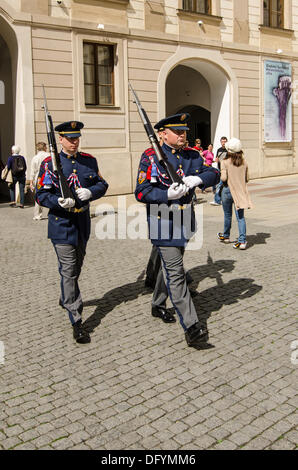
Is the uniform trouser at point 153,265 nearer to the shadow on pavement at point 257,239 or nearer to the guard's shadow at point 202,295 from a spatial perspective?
the guard's shadow at point 202,295

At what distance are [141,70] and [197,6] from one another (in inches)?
144

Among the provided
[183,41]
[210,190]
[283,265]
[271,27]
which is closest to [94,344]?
[283,265]

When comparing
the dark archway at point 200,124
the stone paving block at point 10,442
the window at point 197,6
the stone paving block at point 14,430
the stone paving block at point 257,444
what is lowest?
the stone paving block at point 10,442

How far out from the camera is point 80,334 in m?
4.59

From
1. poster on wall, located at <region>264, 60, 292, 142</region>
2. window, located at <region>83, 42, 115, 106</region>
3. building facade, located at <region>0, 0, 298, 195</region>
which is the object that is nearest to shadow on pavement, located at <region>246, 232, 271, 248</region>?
building facade, located at <region>0, 0, 298, 195</region>

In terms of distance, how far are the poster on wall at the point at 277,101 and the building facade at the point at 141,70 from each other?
1.6 inches

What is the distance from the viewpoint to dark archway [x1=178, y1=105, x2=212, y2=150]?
2345 centimetres

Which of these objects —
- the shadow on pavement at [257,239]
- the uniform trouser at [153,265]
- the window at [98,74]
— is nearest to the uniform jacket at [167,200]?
the uniform trouser at [153,265]

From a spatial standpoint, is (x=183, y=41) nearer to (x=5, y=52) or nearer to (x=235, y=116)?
(x=235, y=116)

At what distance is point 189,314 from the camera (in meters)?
4.38

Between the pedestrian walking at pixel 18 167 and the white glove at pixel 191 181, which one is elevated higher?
the pedestrian walking at pixel 18 167

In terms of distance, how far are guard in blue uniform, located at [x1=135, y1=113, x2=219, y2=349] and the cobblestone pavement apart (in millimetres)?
338

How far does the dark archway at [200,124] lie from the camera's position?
23453mm

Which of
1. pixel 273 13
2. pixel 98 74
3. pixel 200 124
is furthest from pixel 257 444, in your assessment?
pixel 200 124
